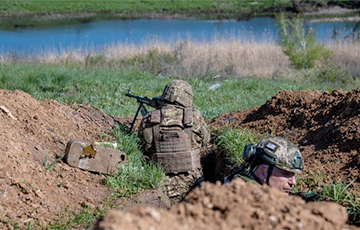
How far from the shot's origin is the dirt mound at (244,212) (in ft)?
7.88

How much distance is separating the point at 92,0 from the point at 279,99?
3910 centimetres

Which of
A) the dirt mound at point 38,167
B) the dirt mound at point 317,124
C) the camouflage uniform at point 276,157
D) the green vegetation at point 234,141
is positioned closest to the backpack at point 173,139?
the green vegetation at point 234,141

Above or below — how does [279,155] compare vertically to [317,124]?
above

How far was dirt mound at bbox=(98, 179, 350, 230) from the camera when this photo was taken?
2.40 meters

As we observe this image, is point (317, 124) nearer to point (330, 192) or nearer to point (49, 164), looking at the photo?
point (330, 192)

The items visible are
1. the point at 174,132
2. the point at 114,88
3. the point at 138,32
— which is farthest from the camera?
the point at 138,32

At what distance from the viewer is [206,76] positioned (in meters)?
15.0

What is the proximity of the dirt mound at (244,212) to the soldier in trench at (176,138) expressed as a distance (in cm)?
408

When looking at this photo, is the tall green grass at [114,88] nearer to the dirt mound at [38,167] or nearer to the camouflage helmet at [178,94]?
the dirt mound at [38,167]

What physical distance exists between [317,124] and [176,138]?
72.4 inches

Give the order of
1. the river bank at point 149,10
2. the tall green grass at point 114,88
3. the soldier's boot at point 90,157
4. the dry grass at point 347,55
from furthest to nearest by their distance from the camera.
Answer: the river bank at point 149,10, the dry grass at point 347,55, the tall green grass at point 114,88, the soldier's boot at point 90,157

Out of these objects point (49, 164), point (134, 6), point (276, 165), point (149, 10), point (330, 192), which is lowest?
point (149, 10)

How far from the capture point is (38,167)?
568cm

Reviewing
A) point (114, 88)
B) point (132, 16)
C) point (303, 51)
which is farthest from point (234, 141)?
point (132, 16)
